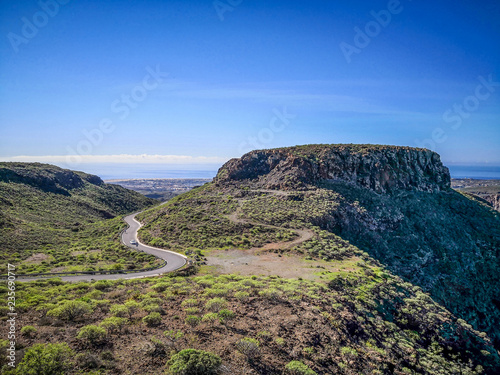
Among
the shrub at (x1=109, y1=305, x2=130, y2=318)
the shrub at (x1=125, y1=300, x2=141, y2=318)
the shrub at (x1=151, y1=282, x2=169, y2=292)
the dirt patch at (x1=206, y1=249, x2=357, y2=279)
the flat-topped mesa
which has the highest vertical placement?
the flat-topped mesa

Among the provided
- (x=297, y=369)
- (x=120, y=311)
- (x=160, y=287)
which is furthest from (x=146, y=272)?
(x=297, y=369)

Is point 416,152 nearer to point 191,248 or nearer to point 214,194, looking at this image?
point 214,194

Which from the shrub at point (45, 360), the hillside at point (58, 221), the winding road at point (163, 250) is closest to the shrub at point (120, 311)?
the shrub at point (45, 360)

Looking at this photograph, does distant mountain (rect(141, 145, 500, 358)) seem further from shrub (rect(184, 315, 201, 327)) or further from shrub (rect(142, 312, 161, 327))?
shrub (rect(142, 312, 161, 327))

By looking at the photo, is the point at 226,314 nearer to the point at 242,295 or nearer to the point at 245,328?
the point at 245,328

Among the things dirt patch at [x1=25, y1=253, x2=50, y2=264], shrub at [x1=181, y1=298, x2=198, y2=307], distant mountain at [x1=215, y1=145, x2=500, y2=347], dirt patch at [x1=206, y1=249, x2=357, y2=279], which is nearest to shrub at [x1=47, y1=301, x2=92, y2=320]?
shrub at [x1=181, y1=298, x2=198, y2=307]

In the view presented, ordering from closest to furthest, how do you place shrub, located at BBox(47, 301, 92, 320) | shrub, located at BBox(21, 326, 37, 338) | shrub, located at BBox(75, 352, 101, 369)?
shrub, located at BBox(75, 352, 101, 369) < shrub, located at BBox(21, 326, 37, 338) < shrub, located at BBox(47, 301, 92, 320)

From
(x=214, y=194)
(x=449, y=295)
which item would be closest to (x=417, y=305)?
(x=449, y=295)

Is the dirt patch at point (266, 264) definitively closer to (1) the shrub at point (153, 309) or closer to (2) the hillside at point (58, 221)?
(2) the hillside at point (58, 221)
